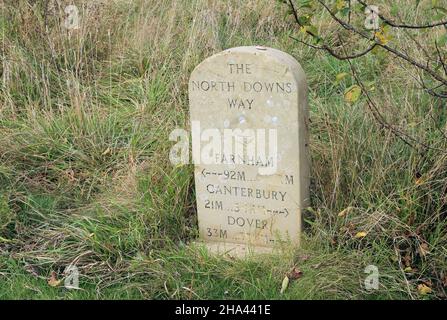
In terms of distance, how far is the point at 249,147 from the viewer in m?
3.72

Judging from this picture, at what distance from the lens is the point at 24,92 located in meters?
5.06

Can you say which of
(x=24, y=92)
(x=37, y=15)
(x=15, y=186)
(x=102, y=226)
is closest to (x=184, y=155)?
(x=102, y=226)

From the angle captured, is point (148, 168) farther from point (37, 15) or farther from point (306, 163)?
point (37, 15)

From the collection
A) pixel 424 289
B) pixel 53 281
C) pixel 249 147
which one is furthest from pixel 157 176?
pixel 424 289

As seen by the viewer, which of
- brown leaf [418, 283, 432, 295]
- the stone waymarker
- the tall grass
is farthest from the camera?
the stone waymarker

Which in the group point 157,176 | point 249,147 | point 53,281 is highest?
point 249,147

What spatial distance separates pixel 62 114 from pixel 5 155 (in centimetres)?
47

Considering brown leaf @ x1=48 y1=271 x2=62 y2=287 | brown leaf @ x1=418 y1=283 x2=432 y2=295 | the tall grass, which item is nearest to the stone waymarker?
the tall grass

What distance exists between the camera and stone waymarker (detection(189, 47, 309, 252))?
140 inches

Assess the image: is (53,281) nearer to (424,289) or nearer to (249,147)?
(249,147)

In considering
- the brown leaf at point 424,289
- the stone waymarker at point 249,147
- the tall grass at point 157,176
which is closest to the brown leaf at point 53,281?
the tall grass at point 157,176

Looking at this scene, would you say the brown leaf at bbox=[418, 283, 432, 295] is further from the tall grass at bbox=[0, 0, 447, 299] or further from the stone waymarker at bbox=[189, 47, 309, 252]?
the stone waymarker at bbox=[189, 47, 309, 252]

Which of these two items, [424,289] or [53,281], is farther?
[53,281]

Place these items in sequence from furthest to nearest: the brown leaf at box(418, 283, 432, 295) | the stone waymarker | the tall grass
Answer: the stone waymarker < the tall grass < the brown leaf at box(418, 283, 432, 295)
